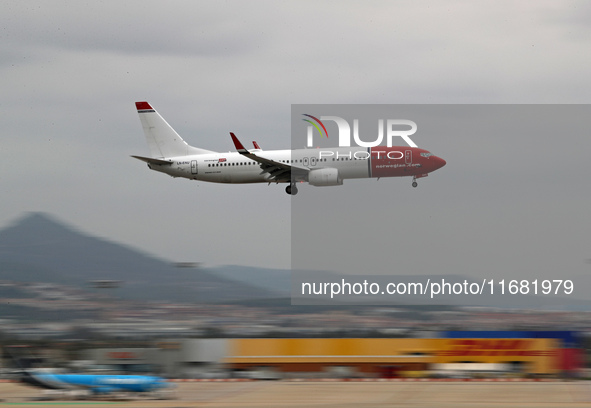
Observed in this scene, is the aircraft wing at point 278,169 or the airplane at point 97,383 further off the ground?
the aircraft wing at point 278,169

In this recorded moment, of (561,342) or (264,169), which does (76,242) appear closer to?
(264,169)

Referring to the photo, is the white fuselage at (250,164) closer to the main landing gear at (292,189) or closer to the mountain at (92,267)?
the main landing gear at (292,189)

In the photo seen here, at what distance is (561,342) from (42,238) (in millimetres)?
149434

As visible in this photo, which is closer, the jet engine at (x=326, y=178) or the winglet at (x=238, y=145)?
the jet engine at (x=326, y=178)

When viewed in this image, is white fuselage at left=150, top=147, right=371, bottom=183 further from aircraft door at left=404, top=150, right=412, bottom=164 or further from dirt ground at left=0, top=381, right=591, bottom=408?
dirt ground at left=0, top=381, right=591, bottom=408

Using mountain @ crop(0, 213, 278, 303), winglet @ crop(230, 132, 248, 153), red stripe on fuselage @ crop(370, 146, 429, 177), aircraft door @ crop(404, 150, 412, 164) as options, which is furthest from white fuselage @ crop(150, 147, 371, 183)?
mountain @ crop(0, 213, 278, 303)

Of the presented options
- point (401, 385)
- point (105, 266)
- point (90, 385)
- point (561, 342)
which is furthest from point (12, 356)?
point (105, 266)

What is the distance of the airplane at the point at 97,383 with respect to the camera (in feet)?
135

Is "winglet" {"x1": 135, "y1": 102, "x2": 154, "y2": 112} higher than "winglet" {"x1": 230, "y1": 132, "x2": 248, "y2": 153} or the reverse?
higher

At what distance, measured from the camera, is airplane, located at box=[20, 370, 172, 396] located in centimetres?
4122

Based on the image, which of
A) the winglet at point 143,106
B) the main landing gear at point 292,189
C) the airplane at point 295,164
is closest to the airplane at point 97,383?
the airplane at point 295,164

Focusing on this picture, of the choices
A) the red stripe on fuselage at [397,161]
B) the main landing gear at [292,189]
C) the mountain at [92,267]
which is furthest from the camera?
the mountain at [92,267]

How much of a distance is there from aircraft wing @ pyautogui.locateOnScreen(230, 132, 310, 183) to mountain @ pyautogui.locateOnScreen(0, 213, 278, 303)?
13139mm

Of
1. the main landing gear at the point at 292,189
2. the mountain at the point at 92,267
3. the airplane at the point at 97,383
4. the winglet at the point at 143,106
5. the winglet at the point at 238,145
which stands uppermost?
the winglet at the point at 143,106
